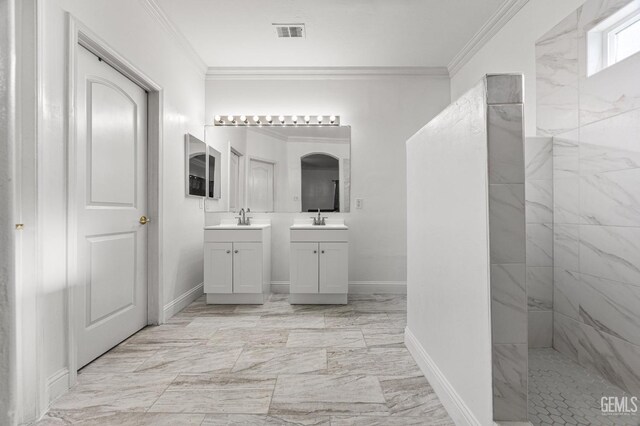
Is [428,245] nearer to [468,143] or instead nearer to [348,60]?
[468,143]

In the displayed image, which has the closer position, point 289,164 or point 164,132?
point 164,132

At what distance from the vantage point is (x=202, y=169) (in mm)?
3510

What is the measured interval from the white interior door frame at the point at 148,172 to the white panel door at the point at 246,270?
2.50 feet

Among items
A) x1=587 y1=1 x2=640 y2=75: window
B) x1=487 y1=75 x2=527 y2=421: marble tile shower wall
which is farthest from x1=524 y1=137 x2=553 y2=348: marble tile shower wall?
x1=487 y1=75 x2=527 y2=421: marble tile shower wall

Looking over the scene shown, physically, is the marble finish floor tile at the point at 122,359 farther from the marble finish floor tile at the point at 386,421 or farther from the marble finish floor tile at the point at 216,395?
the marble finish floor tile at the point at 386,421

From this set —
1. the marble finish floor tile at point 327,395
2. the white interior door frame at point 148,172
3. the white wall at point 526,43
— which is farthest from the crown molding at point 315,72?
the marble finish floor tile at point 327,395

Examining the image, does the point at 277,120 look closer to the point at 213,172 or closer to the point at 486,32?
the point at 213,172

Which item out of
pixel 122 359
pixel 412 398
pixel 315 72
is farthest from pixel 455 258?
pixel 315 72

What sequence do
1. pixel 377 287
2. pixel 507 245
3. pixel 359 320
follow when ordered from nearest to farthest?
pixel 507 245 → pixel 359 320 → pixel 377 287

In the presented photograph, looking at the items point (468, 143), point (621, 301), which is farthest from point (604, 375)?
point (468, 143)

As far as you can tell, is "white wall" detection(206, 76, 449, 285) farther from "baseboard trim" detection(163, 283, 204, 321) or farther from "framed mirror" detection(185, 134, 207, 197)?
"baseboard trim" detection(163, 283, 204, 321)

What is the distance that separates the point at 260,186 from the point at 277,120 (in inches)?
30.9

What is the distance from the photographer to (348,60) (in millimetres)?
3553

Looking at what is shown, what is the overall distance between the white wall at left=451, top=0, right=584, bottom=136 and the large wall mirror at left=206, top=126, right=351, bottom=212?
1.60 meters
